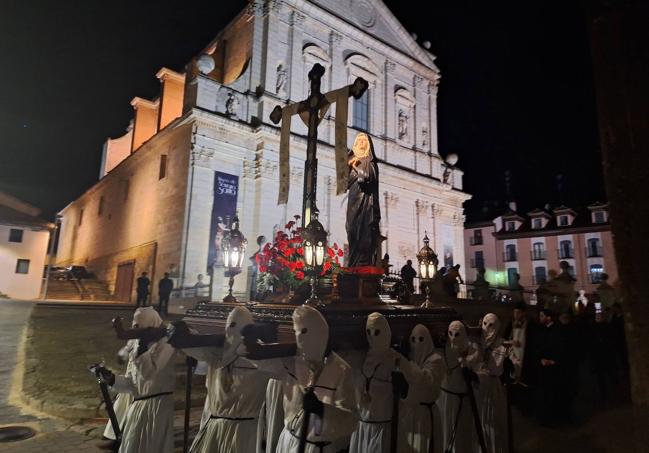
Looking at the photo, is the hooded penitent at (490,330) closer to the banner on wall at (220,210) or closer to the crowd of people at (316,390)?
the crowd of people at (316,390)

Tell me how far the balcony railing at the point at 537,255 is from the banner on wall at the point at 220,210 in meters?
29.6

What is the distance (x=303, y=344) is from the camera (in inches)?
113

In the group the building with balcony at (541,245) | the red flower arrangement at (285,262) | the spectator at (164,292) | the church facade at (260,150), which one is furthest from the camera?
the building with balcony at (541,245)

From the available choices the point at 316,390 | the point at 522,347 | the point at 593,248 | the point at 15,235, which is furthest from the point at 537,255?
the point at 15,235

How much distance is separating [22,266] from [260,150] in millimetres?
20453

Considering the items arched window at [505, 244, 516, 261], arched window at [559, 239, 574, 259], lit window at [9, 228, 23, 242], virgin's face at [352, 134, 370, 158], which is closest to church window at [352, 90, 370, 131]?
virgin's face at [352, 134, 370, 158]

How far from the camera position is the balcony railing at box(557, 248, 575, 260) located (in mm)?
33562

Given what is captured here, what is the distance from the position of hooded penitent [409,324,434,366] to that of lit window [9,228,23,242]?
31.1 metres

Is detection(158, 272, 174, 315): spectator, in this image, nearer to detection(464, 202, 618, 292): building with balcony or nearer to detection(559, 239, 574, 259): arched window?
detection(464, 202, 618, 292): building with balcony

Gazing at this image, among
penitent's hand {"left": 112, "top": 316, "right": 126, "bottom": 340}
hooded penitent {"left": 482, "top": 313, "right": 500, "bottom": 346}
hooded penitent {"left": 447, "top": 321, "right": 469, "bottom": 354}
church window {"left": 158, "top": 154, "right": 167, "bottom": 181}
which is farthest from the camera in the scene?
church window {"left": 158, "top": 154, "right": 167, "bottom": 181}

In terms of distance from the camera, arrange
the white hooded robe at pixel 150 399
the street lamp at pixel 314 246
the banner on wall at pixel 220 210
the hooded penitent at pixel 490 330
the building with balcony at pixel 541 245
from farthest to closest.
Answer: the building with balcony at pixel 541 245, the banner on wall at pixel 220 210, the street lamp at pixel 314 246, the hooded penitent at pixel 490 330, the white hooded robe at pixel 150 399

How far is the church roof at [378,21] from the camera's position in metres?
23.0

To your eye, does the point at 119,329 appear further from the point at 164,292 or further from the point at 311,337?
the point at 164,292

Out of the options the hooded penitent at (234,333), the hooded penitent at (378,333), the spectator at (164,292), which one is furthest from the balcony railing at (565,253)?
the hooded penitent at (234,333)
